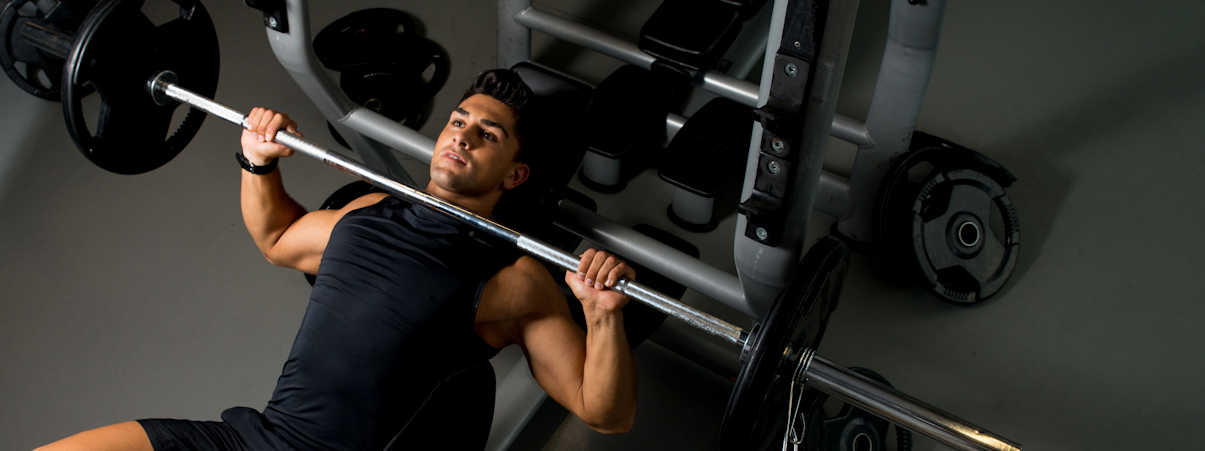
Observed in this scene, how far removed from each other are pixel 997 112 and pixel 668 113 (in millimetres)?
843

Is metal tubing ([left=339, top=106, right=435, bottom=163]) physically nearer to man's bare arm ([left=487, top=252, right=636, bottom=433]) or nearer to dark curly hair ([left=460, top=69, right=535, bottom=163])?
dark curly hair ([left=460, top=69, right=535, bottom=163])

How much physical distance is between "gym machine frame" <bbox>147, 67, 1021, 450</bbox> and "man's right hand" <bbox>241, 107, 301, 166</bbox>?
0.10 m

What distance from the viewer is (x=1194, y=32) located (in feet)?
7.54

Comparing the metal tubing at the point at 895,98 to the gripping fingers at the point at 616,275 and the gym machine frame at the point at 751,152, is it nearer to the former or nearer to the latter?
the gym machine frame at the point at 751,152

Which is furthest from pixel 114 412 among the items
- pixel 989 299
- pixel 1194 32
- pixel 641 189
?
pixel 1194 32

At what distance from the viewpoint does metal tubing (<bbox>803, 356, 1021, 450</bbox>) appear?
1039 mm

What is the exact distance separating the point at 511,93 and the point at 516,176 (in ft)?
0.43

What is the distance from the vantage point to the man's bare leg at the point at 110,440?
1195 millimetres

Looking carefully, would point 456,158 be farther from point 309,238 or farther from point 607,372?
point 607,372

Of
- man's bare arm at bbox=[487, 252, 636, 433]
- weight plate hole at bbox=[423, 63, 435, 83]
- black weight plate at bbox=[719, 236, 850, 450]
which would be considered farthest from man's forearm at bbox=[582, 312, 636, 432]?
weight plate hole at bbox=[423, 63, 435, 83]

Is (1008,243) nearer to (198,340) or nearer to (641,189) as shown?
(641,189)

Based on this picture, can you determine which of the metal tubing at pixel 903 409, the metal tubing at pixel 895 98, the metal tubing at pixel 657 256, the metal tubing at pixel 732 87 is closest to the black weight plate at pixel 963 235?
the metal tubing at pixel 895 98

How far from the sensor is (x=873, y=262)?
75.7 inches

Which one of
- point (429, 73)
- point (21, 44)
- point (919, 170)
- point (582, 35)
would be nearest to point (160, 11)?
point (429, 73)
